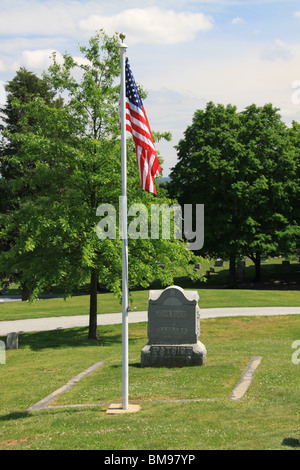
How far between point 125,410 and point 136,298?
25118 millimetres

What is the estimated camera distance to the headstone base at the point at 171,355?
1639 centimetres

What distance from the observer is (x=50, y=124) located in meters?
23.6

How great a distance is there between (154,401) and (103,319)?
1739 cm

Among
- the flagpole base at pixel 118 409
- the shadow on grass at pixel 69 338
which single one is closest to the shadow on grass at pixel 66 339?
the shadow on grass at pixel 69 338

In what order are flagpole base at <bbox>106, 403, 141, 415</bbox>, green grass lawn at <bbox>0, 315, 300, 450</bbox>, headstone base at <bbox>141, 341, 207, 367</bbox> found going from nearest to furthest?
green grass lawn at <bbox>0, 315, 300, 450</bbox>
flagpole base at <bbox>106, 403, 141, 415</bbox>
headstone base at <bbox>141, 341, 207, 367</bbox>

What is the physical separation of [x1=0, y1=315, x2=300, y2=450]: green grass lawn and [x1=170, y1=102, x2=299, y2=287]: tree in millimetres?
21499

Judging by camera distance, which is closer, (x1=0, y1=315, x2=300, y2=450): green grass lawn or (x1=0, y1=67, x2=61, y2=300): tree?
(x1=0, y1=315, x2=300, y2=450): green grass lawn

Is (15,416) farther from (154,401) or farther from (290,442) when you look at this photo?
(290,442)

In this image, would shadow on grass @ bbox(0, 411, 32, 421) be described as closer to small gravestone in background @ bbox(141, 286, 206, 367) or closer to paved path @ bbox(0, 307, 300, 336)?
small gravestone in background @ bbox(141, 286, 206, 367)

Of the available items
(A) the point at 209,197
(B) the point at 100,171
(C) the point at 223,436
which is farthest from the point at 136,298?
(C) the point at 223,436

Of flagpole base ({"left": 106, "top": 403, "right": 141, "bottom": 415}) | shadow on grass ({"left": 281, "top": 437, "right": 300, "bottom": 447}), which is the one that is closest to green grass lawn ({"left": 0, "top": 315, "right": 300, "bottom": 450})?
shadow on grass ({"left": 281, "top": 437, "right": 300, "bottom": 447})

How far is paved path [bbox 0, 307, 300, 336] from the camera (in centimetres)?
2738

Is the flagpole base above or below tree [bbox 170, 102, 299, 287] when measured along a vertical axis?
below
